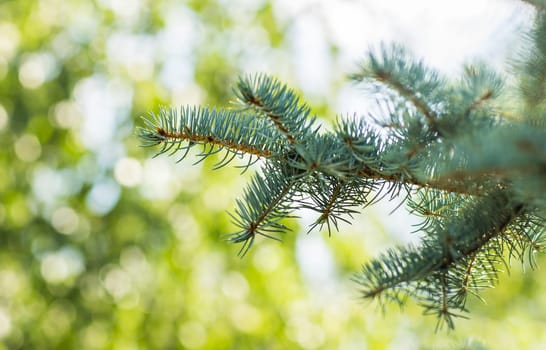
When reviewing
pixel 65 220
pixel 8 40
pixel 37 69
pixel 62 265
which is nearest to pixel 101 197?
pixel 65 220

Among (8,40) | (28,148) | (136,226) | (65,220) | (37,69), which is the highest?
(8,40)

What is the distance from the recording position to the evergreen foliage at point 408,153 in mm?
415

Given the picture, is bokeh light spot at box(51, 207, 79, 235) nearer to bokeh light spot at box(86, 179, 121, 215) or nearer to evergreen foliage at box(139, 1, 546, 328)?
bokeh light spot at box(86, 179, 121, 215)

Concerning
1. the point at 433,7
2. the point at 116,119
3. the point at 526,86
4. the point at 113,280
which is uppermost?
the point at 116,119

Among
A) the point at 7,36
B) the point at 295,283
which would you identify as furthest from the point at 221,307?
the point at 7,36

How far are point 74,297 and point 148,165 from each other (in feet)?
1.75

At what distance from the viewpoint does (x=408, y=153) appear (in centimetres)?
41

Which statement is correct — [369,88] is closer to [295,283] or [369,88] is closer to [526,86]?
[526,86]

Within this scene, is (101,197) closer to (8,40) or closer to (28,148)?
(28,148)

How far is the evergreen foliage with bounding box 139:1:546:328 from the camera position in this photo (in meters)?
0.41

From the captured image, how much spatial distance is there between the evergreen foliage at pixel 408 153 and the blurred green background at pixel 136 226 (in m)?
1.65

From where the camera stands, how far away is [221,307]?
212 centimetres

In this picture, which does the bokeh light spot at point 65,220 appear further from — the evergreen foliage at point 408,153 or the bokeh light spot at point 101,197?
the evergreen foliage at point 408,153

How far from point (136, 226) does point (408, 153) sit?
74.6 inches
